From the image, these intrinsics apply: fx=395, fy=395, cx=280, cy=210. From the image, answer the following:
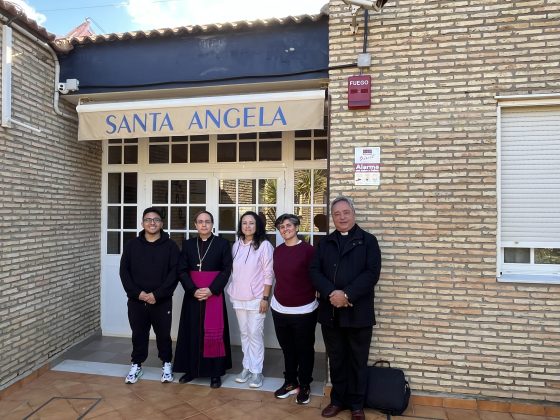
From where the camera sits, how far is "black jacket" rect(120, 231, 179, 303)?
163 inches

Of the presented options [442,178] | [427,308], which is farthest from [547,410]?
[442,178]

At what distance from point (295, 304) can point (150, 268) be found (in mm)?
1594

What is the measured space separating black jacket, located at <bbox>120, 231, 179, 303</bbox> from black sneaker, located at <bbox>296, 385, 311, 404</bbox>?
1647 mm

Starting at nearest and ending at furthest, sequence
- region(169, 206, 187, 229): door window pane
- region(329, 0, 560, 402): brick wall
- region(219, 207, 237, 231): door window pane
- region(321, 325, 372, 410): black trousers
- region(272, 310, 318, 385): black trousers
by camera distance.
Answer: region(321, 325, 372, 410): black trousers < region(329, 0, 560, 402): brick wall < region(272, 310, 318, 385): black trousers < region(219, 207, 237, 231): door window pane < region(169, 206, 187, 229): door window pane

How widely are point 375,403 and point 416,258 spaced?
1.38 metres

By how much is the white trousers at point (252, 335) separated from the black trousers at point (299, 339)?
31cm

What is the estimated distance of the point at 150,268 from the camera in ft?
13.6

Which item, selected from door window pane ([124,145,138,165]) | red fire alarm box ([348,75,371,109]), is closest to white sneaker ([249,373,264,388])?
red fire alarm box ([348,75,371,109])

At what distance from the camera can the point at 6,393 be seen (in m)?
3.92

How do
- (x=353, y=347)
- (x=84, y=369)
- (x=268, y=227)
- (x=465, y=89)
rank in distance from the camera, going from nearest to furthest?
(x=353, y=347), (x=465, y=89), (x=84, y=369), (x=268, y=227)

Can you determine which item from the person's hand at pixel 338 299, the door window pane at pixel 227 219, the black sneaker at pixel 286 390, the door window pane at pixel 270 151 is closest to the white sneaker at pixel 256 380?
the black sneaker at pixel 286 390

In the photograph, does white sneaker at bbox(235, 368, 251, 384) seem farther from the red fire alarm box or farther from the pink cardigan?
the red fire alarm box

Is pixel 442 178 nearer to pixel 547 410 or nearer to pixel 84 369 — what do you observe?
pixel 547 410

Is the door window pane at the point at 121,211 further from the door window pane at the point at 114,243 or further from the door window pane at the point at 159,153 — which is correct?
the door window pane at the point at 159,153
